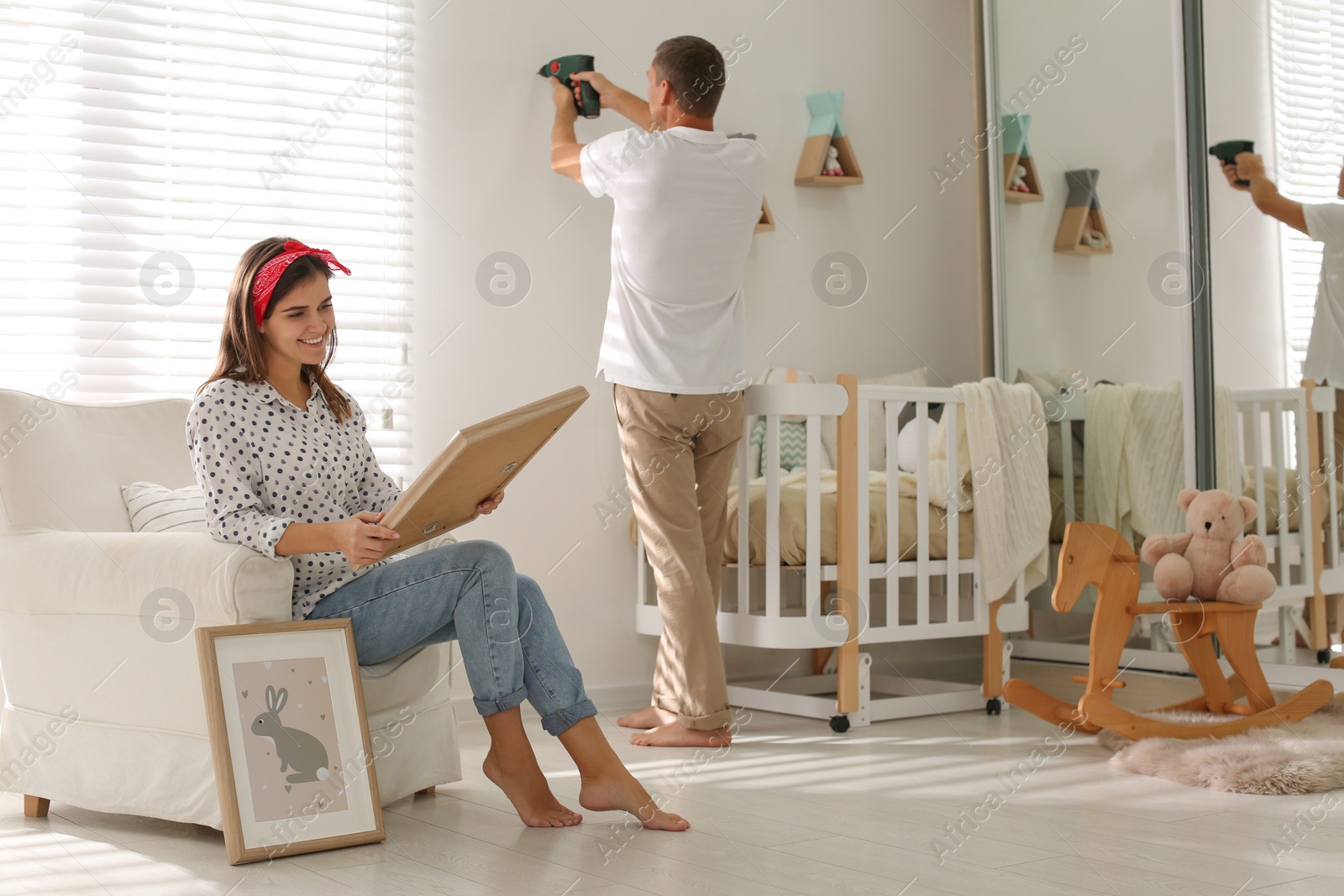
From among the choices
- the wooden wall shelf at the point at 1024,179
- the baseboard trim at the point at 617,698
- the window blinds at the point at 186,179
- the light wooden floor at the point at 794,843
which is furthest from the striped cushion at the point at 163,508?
the wooden wall shelf at the point at 1024,179

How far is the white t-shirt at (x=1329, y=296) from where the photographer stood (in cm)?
292

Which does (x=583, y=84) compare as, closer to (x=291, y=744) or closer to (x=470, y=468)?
(x=470, y=468)

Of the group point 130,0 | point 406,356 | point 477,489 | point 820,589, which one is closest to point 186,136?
point 130,0

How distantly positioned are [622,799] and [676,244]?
1.21 metres

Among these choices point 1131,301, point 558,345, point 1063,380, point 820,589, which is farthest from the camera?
point 1063,380

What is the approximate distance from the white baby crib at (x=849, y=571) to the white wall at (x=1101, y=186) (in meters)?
0.68

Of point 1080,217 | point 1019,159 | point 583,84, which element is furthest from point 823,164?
point 583,84

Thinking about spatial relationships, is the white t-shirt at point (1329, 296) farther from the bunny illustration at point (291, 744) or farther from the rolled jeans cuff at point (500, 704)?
the bunny illustration at point (291, 744)

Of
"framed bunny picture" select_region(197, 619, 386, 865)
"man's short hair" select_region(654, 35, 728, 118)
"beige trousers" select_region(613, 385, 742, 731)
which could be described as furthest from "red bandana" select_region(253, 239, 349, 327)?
"man's short hair" select_region(654, 35, 728, 118)

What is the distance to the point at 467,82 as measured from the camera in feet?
10.1

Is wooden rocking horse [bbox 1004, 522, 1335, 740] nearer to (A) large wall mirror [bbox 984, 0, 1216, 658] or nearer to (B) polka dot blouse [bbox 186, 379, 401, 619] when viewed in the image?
(A) large wall mirror [bbox 984, 0, 1216, 658]

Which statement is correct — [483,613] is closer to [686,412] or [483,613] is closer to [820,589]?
[686,412]

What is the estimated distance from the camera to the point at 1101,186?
138 inches

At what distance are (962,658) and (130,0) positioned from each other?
9.46ft
